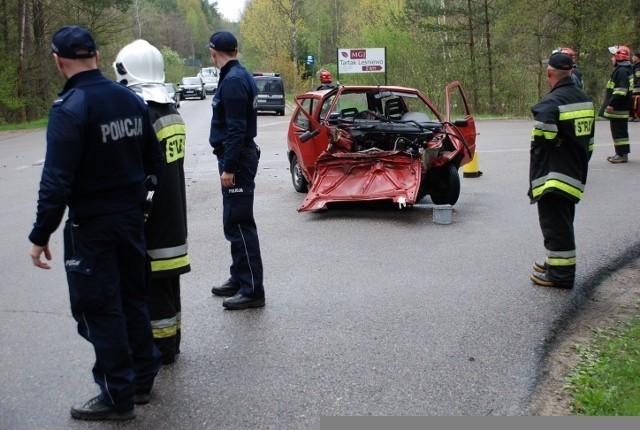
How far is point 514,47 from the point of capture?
97.9 feet

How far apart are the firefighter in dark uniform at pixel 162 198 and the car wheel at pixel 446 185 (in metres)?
5.85

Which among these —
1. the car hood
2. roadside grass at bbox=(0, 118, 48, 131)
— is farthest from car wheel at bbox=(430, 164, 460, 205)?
roadside grass at bbox=(0, 118, 48, 131)

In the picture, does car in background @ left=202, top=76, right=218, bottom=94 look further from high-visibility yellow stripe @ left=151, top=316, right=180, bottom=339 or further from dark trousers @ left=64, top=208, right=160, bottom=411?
dark trousers @ left=64, top=208, right=160, bottom=411

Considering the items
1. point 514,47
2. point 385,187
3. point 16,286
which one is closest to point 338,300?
point 16,286

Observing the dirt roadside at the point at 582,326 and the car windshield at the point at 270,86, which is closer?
the dirt roadside at the point at 582,326

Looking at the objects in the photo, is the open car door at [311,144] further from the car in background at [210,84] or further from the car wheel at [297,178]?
the car in background at [210,84]

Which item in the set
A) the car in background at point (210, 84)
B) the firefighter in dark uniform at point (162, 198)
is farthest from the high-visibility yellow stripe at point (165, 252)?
the car in background at point (210, 84)

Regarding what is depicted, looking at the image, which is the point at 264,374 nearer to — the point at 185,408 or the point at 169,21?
the point at 185,408

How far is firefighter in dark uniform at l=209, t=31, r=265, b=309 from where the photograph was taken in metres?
5.35

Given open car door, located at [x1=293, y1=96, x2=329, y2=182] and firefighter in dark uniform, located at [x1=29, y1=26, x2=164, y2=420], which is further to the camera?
open car door, located at [x1=293, y1=96, x2=329, y2=182]

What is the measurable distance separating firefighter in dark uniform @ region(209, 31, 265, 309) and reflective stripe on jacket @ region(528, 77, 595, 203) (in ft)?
7.88

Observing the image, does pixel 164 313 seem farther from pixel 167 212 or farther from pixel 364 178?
pixel 364 178

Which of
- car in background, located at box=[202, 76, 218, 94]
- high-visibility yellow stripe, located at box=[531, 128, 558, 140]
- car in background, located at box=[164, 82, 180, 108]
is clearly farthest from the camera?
car in background, located at box=[202, 76, 218, 94]

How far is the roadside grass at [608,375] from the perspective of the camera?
389 cm
